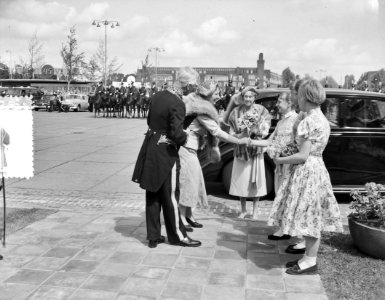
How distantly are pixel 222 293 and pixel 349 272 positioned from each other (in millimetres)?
1311

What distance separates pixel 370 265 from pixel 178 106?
7.93ft

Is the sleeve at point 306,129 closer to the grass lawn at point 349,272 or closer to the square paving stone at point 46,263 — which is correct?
the grass lawn at point 349,272

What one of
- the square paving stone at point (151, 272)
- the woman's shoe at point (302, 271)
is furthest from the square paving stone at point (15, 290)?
the woman's shoe at point (302, 271)

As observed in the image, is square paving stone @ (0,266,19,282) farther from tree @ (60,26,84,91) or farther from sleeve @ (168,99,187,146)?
tree @ (60,26,84,91)

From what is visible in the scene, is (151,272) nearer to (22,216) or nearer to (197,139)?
(197,139)

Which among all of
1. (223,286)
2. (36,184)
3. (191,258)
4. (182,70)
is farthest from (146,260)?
(36,184)

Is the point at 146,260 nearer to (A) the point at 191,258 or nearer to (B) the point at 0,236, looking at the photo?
(A) the point at 191,258

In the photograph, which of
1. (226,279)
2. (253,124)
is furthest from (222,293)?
(253,124)

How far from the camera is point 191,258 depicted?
15.9ft

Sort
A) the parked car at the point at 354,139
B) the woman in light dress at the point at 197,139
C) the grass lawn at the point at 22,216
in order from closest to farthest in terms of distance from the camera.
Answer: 1. the woman in light dress at the point at 197,139
2. the grass lawn at the point at 22,216
3. the parked car at the point at 354,139

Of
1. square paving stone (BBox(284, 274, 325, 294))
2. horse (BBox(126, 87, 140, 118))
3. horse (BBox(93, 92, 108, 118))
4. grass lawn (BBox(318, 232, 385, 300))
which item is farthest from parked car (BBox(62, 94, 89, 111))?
square paving stone (BBox(284, 274, 325, 294))

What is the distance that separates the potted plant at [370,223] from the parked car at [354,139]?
90.2 inches

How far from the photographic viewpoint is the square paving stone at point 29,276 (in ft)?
13.6

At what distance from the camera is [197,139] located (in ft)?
18.3
